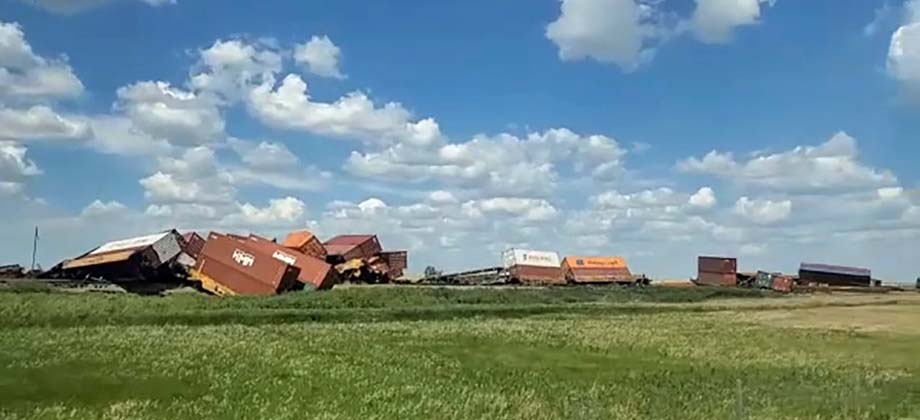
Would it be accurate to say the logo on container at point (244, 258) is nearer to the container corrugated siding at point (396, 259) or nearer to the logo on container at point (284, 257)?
the logo on container at point (284, 257)

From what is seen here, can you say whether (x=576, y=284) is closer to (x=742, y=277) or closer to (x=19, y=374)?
(x=742, y=277)

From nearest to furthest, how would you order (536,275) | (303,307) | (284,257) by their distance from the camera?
(303,307)
(284,257)
(536,275)

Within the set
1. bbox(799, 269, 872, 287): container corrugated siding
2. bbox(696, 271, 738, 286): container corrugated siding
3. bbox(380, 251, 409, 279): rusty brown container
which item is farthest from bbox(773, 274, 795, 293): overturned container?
bbox(380, 251, 409, 279): rusty brown container

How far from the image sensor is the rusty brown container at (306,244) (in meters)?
89.2

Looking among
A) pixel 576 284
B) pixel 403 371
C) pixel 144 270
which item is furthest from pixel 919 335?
pixel 576 284

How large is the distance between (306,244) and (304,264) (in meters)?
11.4

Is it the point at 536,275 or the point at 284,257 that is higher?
the point at 536,275

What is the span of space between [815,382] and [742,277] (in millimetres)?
100611

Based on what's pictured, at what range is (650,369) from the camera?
105 ft

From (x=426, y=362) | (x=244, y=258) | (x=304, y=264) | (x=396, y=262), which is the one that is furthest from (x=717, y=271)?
(x=426, y=362)

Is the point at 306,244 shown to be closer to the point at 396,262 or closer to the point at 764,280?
the point at 396,262

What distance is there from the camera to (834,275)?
136 m

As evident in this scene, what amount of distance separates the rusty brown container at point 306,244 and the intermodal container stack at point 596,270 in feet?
116

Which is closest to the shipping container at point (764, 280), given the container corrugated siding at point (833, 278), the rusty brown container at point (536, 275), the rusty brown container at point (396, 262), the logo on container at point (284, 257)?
the container corrugated siding at point (833, 278)
